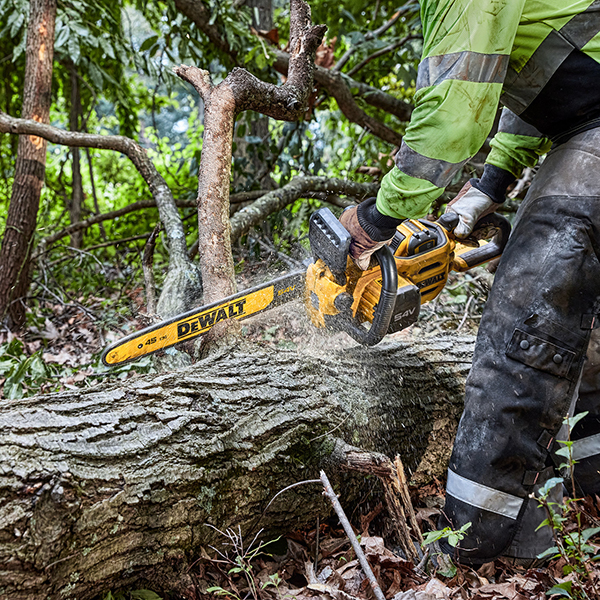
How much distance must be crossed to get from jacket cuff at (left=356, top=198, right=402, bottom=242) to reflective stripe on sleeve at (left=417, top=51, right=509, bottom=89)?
459 mm

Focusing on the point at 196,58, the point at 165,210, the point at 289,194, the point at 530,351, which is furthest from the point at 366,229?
the point at 196,58

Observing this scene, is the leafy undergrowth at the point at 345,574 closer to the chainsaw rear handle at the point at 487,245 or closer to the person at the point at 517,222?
the person at the point at 517,222

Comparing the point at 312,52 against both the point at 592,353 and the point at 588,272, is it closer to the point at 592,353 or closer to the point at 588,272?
the point at 588,272

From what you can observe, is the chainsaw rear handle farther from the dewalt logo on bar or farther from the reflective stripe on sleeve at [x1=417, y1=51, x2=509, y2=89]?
the dewalt logo on bar

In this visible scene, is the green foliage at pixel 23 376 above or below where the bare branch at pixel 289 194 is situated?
below

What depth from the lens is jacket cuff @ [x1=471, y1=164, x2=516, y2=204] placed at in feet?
7.48

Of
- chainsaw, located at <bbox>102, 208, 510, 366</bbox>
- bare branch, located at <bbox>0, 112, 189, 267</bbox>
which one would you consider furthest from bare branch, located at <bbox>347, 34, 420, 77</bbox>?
chainsaw, located at <bbox>102, 208, 510, 366</bbox>

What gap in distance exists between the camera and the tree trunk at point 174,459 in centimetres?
124

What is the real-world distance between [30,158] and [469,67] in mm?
3175

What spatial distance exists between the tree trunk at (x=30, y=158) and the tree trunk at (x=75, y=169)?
5.43 ft

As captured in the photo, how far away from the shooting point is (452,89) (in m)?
1.47

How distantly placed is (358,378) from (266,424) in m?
0.56

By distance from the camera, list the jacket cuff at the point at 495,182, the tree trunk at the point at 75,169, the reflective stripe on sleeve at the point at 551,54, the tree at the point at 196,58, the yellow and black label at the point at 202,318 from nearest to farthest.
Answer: the reflective stripe on sleeve at the point at 551,54 < the yellow and black label at the point at 202,318 < the jacket cuff at the point at 495,182 < the tree at the point at 196,58 < the tree trunk at the point at 75,169

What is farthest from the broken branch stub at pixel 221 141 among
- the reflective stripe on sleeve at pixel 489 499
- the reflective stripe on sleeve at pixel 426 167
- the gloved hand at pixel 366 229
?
the reflective stripe on sleeve at pixel 489 499
